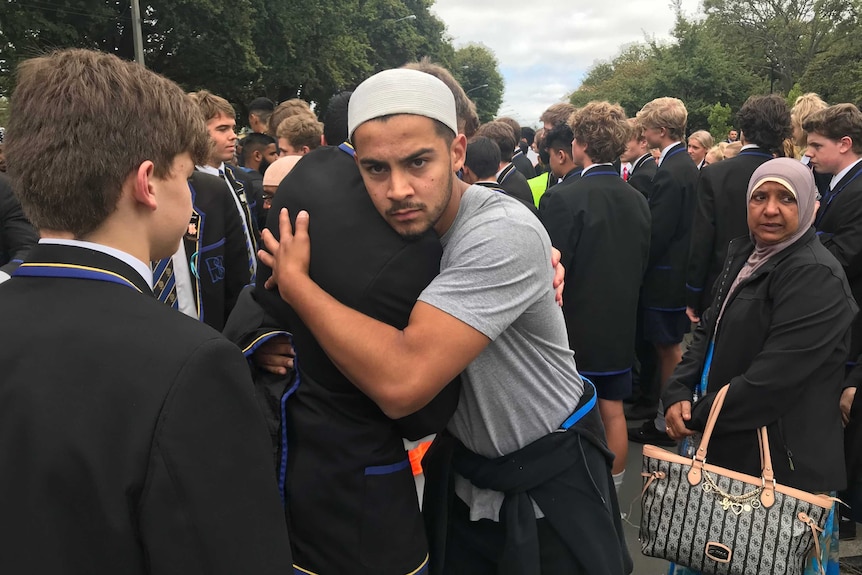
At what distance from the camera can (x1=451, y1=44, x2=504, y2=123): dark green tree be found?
3034 inches

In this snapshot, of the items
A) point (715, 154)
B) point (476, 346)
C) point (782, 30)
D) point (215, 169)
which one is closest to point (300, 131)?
point (215, 169)

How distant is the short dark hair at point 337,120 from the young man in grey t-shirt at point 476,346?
1.22 feet

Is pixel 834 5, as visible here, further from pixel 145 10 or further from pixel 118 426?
pixel 118 426

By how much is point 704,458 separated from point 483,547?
3.53 feet

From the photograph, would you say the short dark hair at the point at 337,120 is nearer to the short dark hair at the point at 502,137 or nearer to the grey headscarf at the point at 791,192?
the grey headscarf at the point at 791,192

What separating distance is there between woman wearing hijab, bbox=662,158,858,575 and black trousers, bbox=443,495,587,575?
3.60ft

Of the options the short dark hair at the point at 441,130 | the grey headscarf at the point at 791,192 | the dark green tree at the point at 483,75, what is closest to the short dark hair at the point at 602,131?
the grey headscarf at the point at 791,192

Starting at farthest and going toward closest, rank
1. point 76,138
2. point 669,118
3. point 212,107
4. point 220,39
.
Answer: point 220,39 → point 669,118 → point 212,107 → point 76,138

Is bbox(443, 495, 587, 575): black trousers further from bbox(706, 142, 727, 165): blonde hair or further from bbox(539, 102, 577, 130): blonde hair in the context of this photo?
bbox(706, 142, 727, 165): blonde hair

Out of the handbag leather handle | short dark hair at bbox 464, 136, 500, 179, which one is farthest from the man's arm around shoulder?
short dark hair at bbox 464, 136, 500, 179

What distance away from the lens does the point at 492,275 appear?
1535mm

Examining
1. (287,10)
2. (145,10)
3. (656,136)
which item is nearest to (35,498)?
(656,136)

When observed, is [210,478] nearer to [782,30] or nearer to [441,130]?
[441,130]

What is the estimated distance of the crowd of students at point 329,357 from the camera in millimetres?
981
